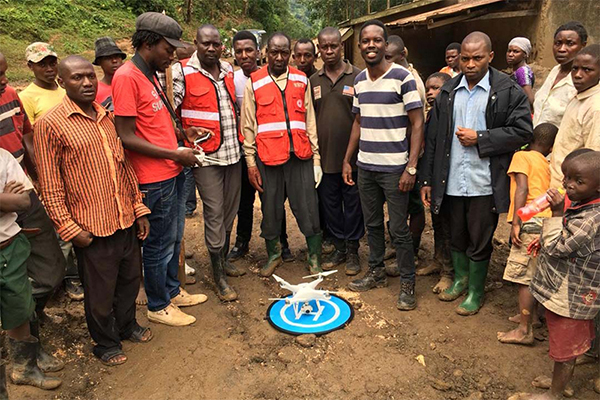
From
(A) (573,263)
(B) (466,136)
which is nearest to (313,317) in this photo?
(B) (466,136)

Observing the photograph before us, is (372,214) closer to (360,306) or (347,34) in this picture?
(360,306)

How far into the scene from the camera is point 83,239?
2893 millimetres

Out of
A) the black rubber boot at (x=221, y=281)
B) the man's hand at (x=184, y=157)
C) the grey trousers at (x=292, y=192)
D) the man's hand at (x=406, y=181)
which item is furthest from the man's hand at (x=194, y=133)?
the man's hand at (x=406, y=181)

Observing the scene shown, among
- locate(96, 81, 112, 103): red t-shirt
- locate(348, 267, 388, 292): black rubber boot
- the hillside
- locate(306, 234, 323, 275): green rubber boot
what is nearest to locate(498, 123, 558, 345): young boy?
locate(348, 267, 388, 292): black rubber boot

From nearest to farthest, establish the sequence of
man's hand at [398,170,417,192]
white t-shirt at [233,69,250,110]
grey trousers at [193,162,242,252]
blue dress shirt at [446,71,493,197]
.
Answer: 1. blue dress shirt at [446,71,493,197]
2. man's hand at [398,170,417,192]
3. grey trousers at [193,162,242,252]
4. white t-shirt at [233,69,250,110]

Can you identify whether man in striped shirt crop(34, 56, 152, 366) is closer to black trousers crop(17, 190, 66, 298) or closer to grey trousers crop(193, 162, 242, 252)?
black trousers crop(17, 190, 66, 298)

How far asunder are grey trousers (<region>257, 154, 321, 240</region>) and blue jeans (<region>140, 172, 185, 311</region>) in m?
0.97

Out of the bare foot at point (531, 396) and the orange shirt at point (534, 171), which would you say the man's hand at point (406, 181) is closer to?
the orange shirt at point (534, 171)

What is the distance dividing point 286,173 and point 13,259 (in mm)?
2398

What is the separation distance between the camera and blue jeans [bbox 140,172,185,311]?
3377 mm

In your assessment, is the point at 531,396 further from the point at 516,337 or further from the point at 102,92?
the point at 102,92

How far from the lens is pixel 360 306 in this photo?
4.03 metres

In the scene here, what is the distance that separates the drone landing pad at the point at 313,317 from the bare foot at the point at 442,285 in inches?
32.6

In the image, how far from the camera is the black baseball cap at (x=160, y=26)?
3.08 metres
